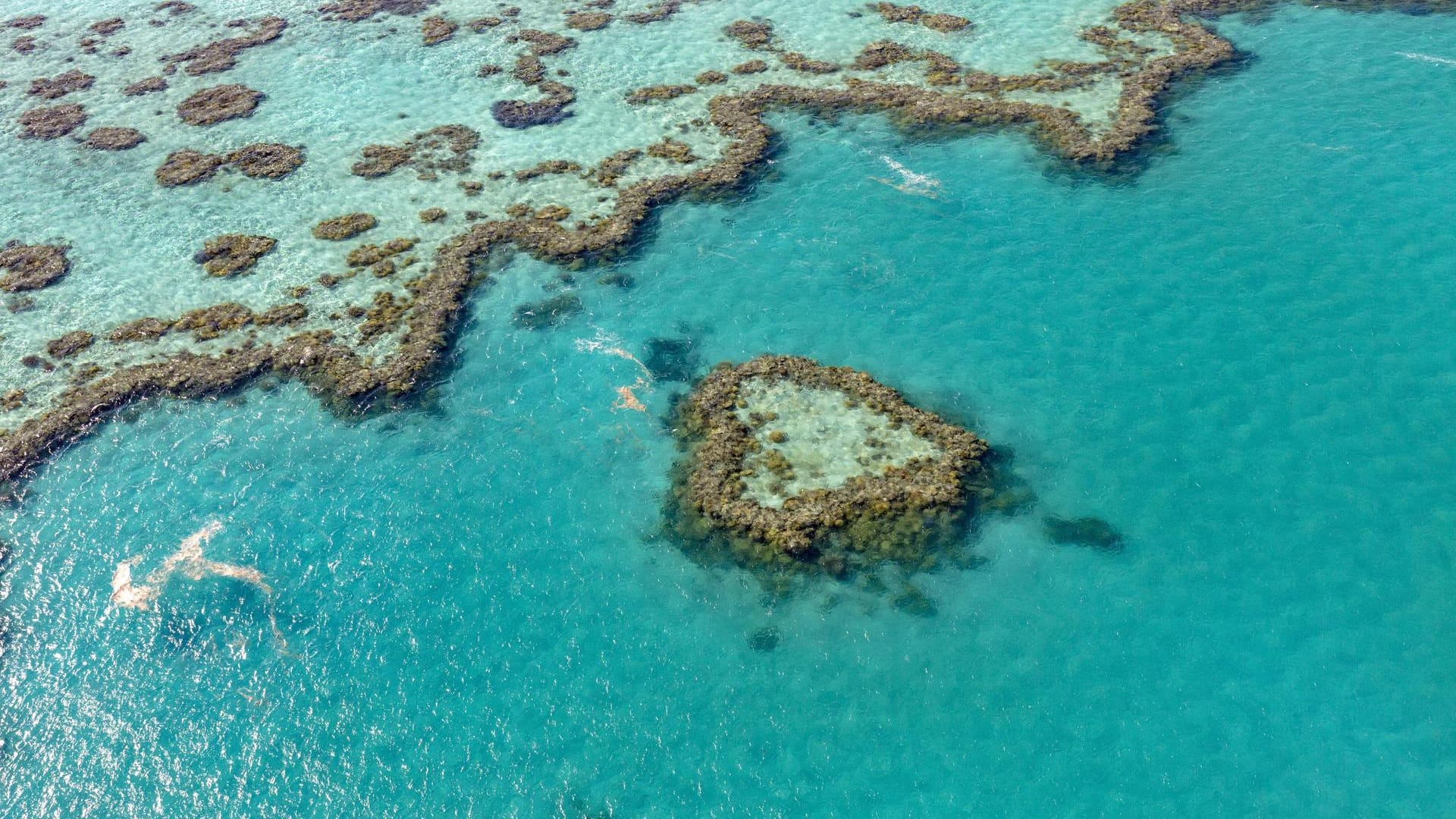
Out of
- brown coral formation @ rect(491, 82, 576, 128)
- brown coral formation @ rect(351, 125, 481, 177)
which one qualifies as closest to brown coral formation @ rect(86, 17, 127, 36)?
brown coral formation @ rect(351, 125, 481, 177)

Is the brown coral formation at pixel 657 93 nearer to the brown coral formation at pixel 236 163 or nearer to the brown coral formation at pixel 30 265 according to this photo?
the brown coral formation at pixel 236 163

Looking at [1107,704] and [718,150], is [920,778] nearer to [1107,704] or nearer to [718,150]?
[1107,704]

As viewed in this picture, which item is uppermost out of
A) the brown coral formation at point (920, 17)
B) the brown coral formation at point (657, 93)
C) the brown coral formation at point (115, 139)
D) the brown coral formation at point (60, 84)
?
the brown coral formation at point (920, 17)

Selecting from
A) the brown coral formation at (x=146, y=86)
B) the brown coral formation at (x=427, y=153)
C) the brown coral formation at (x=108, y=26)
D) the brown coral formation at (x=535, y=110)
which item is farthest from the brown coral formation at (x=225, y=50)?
the brown coral formation at (x=535, y=110)

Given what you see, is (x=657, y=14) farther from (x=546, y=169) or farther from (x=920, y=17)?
(x=546, y=169)

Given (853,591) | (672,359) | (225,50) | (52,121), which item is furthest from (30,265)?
(853,591)

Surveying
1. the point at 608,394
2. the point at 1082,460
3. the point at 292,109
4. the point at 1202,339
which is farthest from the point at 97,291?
the point at 1202,339
